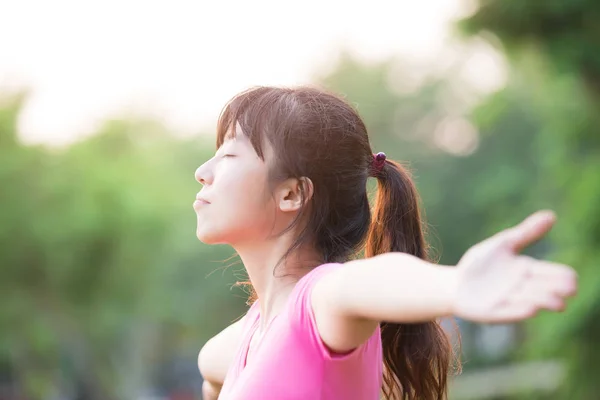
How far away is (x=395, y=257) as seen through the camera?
1.64 metres

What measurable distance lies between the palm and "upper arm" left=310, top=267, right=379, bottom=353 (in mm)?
306

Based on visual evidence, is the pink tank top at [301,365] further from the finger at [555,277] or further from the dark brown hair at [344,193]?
the finger at [555,277]

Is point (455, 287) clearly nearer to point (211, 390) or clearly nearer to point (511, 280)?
point (511, 280)

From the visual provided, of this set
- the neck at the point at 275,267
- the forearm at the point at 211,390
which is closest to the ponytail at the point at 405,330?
the neck at the point at 275,267

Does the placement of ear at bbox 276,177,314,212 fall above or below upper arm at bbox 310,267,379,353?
above

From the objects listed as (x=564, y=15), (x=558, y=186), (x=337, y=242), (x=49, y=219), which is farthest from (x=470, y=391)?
(x=337, y=242)

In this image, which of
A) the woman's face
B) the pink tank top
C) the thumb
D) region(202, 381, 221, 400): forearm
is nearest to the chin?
the woman's face

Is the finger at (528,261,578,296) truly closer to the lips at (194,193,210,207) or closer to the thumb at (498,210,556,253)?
the thumb at (498,210,556,253)

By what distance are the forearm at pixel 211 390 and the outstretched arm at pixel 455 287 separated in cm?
102

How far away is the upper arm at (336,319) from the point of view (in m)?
1.74

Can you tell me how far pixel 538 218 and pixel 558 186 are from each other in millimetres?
9192

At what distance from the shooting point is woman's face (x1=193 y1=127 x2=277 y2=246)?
2150mm

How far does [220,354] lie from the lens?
2652 mm

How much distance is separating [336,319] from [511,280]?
17.0 inches
